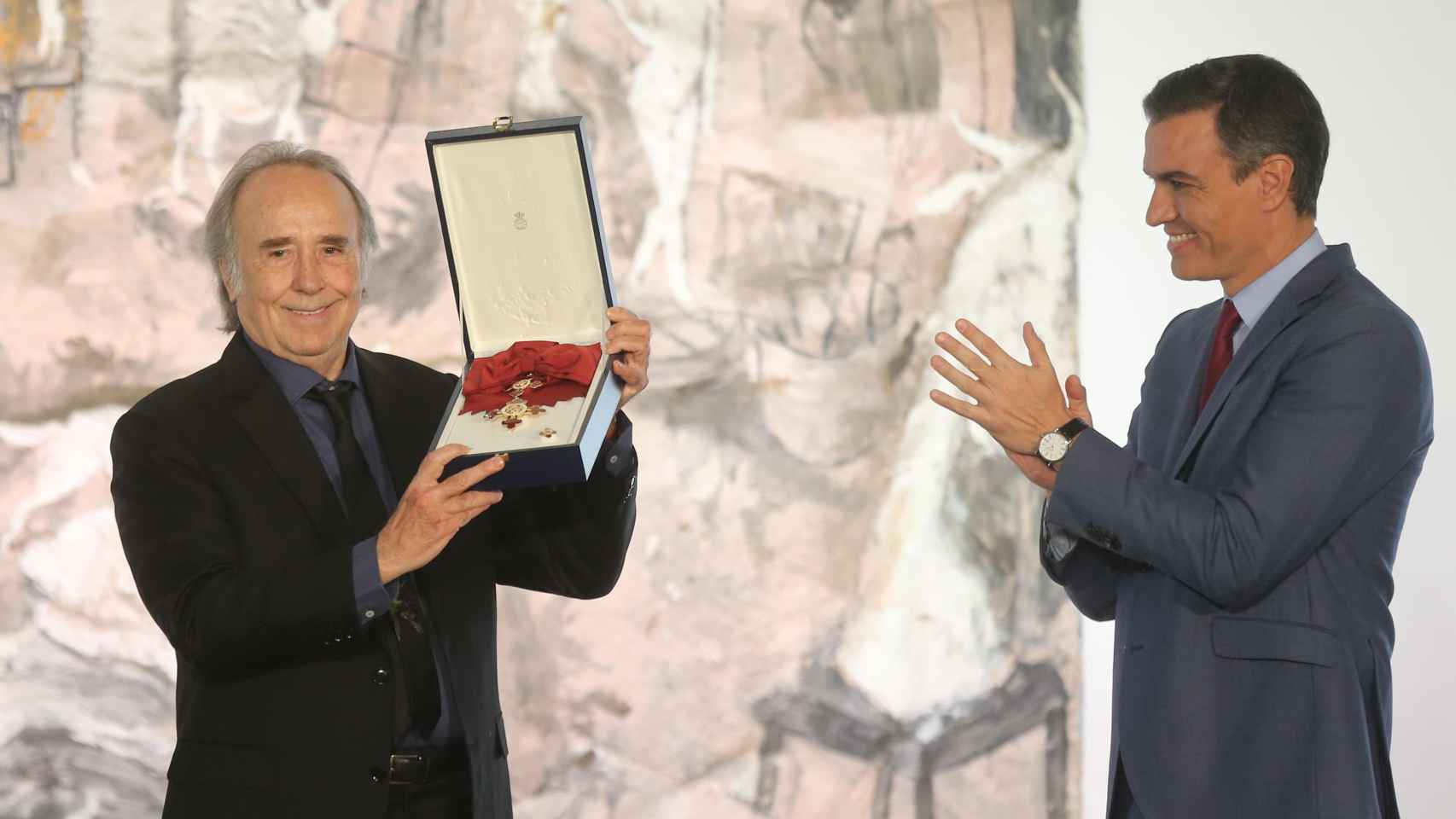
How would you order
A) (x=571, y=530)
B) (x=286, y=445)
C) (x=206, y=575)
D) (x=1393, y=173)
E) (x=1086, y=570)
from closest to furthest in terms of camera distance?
(x=206, y=575) → (x=286, y=445) → (x=1086, y=570) → (x=571, y=530) → (x=1393, y=173)

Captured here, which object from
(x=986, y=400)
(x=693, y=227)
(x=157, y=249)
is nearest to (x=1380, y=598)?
(x=986, y=400)

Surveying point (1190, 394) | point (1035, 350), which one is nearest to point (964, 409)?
point (1035, 350)

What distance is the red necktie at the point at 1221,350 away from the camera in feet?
6.14

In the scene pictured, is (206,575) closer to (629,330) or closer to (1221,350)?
(629,330)

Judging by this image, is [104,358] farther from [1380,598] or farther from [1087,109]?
[1380,598]

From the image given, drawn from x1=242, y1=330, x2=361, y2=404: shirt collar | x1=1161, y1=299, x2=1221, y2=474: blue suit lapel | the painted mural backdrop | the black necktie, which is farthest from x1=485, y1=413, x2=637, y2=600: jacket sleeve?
the painted mural backdrop

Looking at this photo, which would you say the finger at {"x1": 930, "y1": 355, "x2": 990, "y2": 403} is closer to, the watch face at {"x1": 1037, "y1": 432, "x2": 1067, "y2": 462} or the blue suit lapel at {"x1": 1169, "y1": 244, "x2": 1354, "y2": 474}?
the watch face at {"x1": 1037, "y1": 432, "x2": 1067, "y2": 462}

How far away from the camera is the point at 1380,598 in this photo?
1.71m

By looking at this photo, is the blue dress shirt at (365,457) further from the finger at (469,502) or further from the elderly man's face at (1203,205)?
the elderly man's face at (1203,205)

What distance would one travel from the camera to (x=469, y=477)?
1693mm

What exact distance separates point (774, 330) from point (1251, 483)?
6.41 feet

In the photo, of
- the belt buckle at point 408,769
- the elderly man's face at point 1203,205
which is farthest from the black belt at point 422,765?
the elderly man's face at point 1203,205

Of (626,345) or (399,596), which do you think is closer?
(399,596)

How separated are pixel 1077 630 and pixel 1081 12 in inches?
64.5
